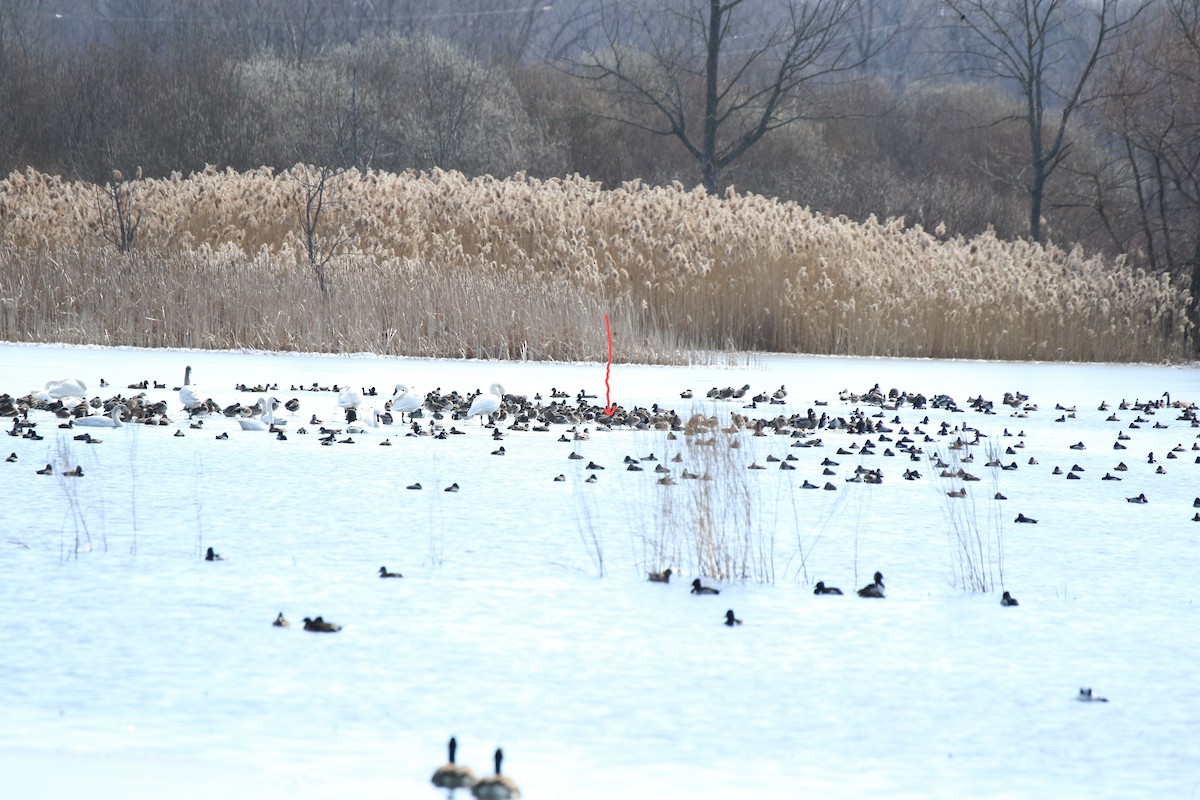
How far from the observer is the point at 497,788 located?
1.87 meters

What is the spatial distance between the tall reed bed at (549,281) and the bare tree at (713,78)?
26.5ft

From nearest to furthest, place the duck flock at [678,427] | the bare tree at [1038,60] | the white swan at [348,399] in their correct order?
the duck flock at [678,427] < the white swan at [348,399] < the bare tree at [1038,60]

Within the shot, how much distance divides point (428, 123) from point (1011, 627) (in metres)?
27.3

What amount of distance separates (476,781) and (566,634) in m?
0.88

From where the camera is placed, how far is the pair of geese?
73.4 inches

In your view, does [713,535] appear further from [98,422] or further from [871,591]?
[98,422]

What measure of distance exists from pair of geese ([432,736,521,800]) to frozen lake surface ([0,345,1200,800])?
0.03 metres

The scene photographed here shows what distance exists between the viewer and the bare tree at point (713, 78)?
23.9 meters

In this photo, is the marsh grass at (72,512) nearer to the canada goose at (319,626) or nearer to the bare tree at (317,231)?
the canada goose at (319,626)

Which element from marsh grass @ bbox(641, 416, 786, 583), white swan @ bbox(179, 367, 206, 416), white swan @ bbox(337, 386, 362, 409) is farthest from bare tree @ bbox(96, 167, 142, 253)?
marsh grass @ bbox(641, 416, 786, 583)

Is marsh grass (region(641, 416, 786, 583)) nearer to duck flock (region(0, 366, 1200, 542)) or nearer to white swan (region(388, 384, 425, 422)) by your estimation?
duck flock (region(0, 366, 1200, 542))

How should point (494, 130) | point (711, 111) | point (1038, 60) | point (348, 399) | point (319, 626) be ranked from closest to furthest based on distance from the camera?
1. point (319, 626)
2. point (348, 399)
3. point (1038, 60)
4. point (711, 111)
5. point (494, 130)

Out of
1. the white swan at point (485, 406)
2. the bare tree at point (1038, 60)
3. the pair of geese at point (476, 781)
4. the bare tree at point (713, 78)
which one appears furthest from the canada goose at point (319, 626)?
the bare tree at point (713, 78)

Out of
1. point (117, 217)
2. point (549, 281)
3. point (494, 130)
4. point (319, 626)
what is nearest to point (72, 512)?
point (319, 626)
